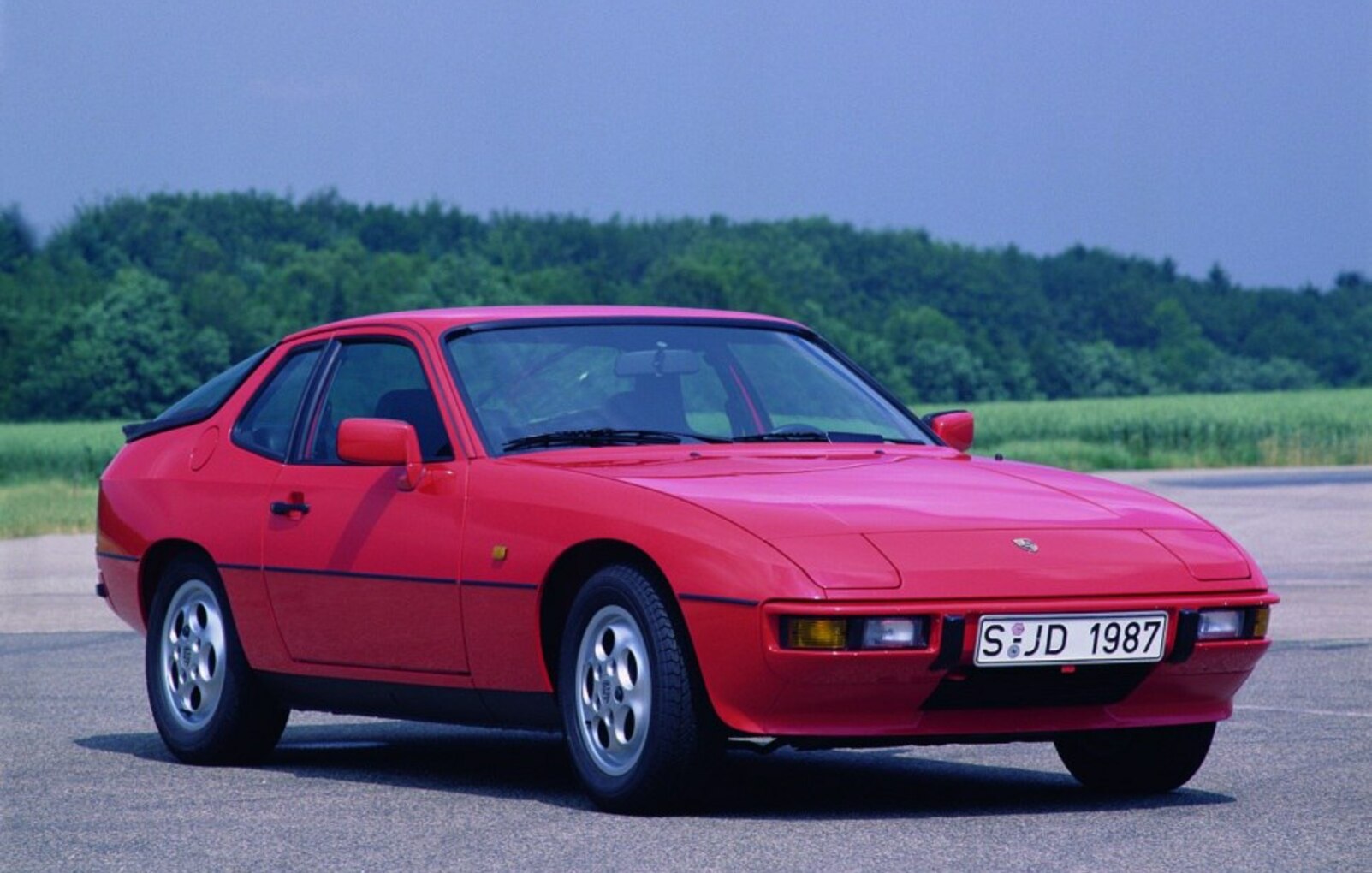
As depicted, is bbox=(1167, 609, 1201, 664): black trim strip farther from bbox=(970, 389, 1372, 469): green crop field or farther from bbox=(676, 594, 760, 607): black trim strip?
bbox=(970, 389, 1372, 469): green crop field

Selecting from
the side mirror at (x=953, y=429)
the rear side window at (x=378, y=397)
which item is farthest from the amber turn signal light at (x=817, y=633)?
the side mirror at (x=953, y=429)

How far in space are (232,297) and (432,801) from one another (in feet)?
318

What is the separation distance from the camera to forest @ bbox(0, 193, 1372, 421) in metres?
94.9

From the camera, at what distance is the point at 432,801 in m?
7.11

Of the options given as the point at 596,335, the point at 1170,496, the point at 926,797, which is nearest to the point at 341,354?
the point at 596,335

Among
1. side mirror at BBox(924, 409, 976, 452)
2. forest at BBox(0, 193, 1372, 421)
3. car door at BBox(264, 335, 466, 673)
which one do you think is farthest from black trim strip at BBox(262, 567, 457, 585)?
forest at BBox(0, 193, 1372, 421)

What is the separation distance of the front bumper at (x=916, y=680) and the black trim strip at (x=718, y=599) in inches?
0.4

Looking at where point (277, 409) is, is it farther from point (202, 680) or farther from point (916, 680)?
point (916, 680)

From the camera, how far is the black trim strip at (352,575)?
734cm

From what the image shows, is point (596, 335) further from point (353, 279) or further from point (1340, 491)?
point (353, 279)

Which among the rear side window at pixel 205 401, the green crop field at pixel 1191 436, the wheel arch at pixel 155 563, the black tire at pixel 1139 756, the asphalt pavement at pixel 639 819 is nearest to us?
the asphalt pavement at pixel 639 819

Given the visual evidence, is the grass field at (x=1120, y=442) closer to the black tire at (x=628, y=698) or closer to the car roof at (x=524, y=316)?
the car roof at (x=524, y=316)

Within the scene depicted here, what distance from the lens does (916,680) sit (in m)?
6.29

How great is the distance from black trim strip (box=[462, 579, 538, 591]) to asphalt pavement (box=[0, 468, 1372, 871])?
61cm
